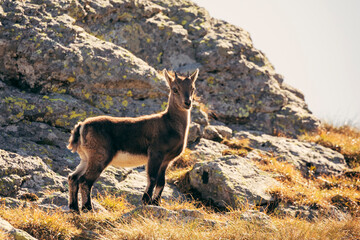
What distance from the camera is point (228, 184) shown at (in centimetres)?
1124

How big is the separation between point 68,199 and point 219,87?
9.24m

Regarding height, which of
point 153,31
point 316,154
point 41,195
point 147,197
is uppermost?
point 153,31

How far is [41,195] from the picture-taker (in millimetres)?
9977

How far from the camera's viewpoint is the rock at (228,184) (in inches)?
438

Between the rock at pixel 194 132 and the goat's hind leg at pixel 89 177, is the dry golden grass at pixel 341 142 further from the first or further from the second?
the goat's hind leg at pixel 89 177

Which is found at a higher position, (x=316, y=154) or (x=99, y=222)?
(x=316, y=154)

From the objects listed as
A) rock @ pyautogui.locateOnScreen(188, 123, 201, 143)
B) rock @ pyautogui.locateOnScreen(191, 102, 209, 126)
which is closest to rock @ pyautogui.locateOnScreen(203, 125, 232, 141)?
rock @ pyautogui.locateOnScreen(191, 102, 209, 126)

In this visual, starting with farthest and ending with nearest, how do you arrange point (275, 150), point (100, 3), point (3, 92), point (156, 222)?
1. point (100, 3)
2. point (275, 150)
3. point (3, 92)
4. point (156, 222)

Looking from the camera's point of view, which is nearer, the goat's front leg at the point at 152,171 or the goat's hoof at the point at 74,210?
the goat's hoof at the point at 74,210

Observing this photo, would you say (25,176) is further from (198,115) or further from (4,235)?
(198,115)

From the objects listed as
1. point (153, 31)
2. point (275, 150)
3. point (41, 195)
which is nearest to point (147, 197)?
point (41, 195)

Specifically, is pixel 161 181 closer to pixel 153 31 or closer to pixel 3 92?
pixel 3 92

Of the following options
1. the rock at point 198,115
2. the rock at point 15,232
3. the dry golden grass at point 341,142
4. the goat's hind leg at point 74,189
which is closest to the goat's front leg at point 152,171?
the goat's hind leg at point 74,189

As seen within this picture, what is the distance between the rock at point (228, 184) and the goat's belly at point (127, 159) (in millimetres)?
2332
